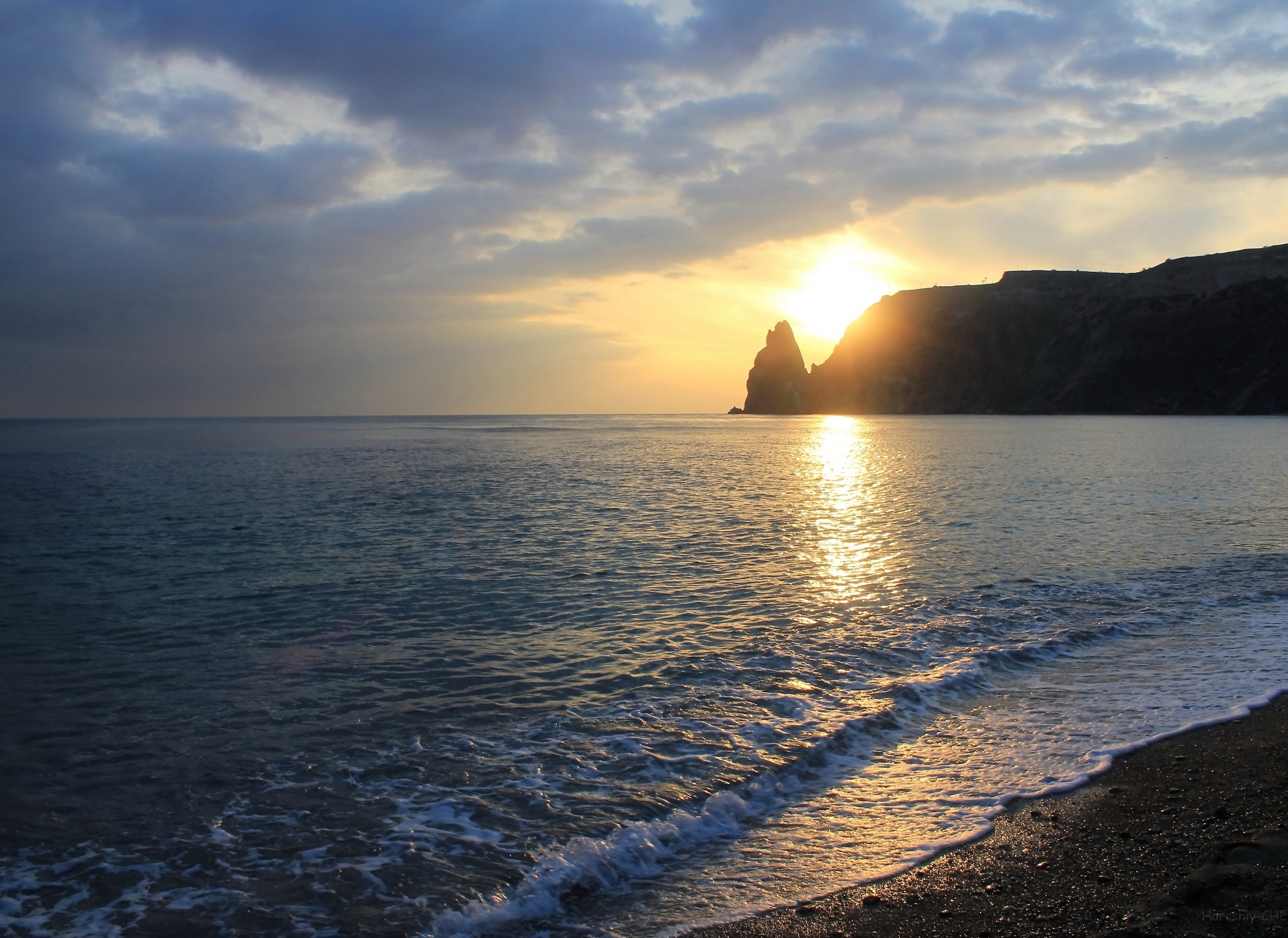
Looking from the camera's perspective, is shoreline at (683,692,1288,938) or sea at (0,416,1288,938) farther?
sea at (0,416,1288,938)

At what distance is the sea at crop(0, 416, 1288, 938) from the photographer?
605 cm

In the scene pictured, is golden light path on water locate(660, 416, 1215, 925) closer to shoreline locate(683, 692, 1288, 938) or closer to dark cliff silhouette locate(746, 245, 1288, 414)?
shoreline locate(683, 692, 1288, 938)

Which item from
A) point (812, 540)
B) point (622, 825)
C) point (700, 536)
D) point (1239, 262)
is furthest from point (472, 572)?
point (1239, 262)

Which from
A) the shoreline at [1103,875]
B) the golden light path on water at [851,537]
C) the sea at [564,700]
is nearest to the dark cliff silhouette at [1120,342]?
the golden light path on water at [851,537]

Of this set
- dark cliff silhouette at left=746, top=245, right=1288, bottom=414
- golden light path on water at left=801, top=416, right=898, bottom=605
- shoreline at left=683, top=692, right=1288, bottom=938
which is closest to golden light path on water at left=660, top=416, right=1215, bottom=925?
shoreline at left=683, top=692, right=1288, bottom=938

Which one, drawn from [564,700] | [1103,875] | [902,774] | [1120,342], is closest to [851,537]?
[564,700]

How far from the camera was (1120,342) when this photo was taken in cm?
16725

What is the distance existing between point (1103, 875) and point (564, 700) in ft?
20.1

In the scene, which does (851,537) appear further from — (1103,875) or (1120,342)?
(1120,342)

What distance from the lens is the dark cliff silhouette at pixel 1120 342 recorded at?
147750mm

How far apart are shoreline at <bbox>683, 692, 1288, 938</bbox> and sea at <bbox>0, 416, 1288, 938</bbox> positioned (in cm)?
32

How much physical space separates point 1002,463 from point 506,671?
4624 cm

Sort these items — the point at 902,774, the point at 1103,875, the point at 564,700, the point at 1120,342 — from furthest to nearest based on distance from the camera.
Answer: the point at 1120,342 < the point at 564,700 < the point at 902,774 < the point at 1103,875

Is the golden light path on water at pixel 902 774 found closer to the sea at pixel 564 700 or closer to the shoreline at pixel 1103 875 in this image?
the sea at pixel 564 700
